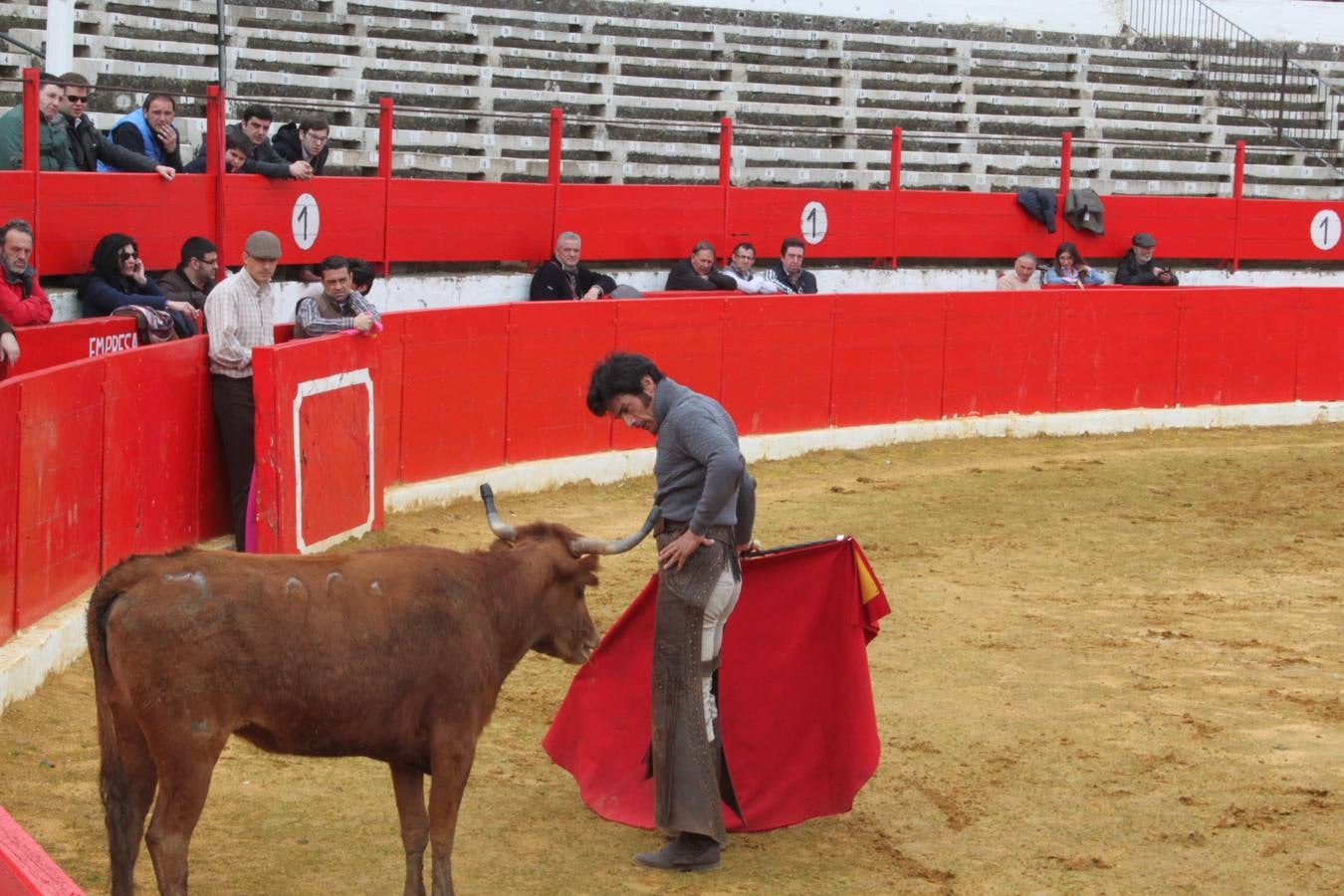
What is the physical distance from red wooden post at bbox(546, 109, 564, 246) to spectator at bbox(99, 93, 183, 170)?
354 cm

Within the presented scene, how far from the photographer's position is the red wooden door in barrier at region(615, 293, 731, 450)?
1344 cm

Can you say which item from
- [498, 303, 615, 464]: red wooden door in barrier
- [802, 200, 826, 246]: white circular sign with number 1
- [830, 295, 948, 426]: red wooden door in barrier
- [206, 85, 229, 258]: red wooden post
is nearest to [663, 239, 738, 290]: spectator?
[830, 295, 948, 426]: red wooden door in barrier

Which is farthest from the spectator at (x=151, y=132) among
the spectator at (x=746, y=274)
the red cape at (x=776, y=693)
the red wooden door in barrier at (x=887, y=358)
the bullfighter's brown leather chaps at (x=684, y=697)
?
the bullfighter's brown leather chaps at (x=684, y=697)

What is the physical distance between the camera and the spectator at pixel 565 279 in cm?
1375

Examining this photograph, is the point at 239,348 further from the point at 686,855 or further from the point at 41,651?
→ the point at 686,855

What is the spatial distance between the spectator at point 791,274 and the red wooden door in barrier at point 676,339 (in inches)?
50.7

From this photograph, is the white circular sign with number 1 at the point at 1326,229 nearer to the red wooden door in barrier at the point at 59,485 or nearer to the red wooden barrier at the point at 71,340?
the red wooden barrier at the point at 71,340

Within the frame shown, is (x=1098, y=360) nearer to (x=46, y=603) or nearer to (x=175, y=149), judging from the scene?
(x=175, y=149)

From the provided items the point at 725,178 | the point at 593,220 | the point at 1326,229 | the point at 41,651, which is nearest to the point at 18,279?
the point at 41,651

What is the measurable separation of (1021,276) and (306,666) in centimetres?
1205

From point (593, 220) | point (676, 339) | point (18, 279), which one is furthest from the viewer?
point (593, 220)

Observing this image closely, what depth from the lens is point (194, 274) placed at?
10.5 meters

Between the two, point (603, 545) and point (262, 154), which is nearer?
point (603, 545)

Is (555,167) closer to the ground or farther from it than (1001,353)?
farther from it
